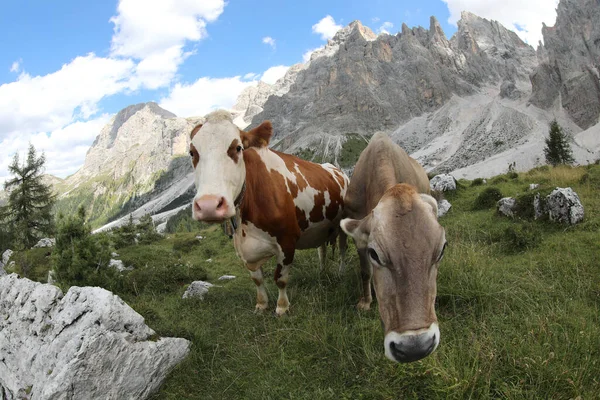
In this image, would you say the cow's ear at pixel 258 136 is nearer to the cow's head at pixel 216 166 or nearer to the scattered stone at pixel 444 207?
the cow's head at pixel 216 166

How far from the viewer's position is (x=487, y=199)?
14.3 meters

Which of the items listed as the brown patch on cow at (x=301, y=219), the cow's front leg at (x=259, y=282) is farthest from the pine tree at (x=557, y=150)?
the cow's front leg at (x=259, y=282)

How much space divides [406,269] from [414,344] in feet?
2.21

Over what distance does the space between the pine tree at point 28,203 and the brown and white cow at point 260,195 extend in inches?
1504

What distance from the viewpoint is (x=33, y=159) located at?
3822cm

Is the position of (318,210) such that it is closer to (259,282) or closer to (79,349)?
(259,282)

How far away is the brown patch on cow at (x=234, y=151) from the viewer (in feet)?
17.0

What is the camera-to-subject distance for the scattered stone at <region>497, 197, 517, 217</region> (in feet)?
38.4

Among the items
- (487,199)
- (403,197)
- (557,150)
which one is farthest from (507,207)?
(557,150)

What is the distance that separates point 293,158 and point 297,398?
5.56 m

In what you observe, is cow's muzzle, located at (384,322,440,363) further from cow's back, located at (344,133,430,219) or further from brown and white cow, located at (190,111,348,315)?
brown and white cow, located at (190,111,348,315)

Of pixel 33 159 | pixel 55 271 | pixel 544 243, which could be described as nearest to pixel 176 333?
pixel 55 271

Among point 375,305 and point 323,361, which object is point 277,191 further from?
point 323,361

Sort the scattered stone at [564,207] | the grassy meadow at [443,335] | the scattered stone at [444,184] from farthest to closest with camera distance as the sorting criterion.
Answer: the scattered stone at [444,184] → the scattered stone at [564,207] → the grassy meadow at [443,335]
